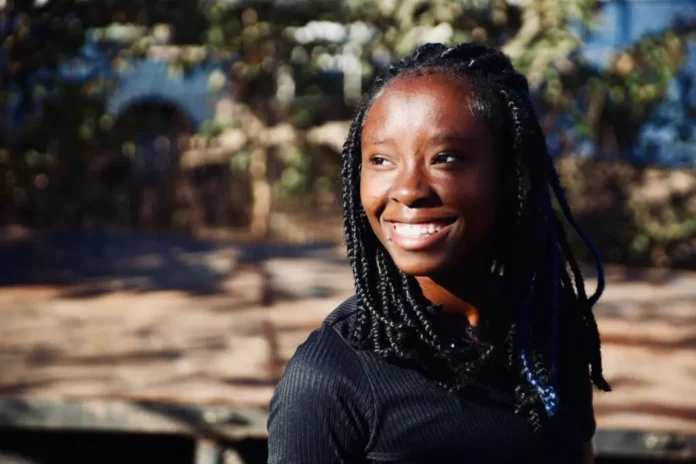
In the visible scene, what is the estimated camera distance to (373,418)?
1.19m

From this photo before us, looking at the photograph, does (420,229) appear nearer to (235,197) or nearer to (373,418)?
(373,418)

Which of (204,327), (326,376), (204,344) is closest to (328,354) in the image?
Answer: (326,376)

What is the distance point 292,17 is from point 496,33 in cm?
201

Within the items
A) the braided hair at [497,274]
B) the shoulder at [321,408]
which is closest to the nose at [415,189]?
the braided hair at [497,274]

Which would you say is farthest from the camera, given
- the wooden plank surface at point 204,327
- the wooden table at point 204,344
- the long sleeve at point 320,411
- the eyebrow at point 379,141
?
the wooden plank surface at point 204,327

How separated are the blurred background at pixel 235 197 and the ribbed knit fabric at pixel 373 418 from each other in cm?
137

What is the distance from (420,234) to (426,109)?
0.59 feet

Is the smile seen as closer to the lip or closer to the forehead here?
the lip

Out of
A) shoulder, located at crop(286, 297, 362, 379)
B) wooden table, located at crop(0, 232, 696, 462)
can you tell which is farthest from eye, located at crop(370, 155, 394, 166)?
wooden table, located at crop(0, 232, 696, 462)

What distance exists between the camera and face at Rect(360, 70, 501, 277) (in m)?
1.24

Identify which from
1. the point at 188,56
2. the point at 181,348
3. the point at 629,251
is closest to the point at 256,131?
the point at 188,56

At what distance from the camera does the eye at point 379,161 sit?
4.22 feet

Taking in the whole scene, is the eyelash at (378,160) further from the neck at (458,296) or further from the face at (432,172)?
the neck at (458,296)

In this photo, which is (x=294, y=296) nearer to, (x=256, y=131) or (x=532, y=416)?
(x=532, y=416)
